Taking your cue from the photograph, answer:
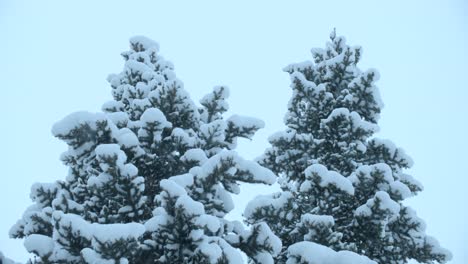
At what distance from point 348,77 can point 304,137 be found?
7.96 feet

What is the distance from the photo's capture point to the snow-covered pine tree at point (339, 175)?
9188mm

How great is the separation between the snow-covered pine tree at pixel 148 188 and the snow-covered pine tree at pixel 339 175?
5.30 ft

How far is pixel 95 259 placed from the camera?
227 inches

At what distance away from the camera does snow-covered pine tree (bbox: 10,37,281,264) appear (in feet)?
20.1

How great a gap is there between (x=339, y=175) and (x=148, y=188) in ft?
12.9

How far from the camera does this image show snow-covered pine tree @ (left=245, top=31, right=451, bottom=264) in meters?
9.19

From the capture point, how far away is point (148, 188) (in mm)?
8648

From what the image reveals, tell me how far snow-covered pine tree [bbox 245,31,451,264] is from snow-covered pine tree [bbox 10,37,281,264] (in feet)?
5.30

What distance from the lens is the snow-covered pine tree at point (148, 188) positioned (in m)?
6.12

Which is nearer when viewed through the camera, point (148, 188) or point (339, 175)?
point (148, 188)

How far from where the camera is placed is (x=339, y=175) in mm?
9211

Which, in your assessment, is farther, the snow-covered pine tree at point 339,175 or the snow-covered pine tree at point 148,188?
the snow-covered pine tree at point 339,175

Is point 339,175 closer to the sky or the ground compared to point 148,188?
closer to the sky

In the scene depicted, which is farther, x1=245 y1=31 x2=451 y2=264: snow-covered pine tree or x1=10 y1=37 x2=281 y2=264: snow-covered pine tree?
x1=245 y1=31 x2=451 y2=264: snow-covered pine tree
